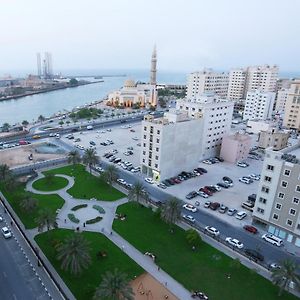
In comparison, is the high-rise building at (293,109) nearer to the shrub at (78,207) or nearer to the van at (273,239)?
the van at (273,239)

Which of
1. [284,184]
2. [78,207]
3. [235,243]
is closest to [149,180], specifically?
[78,207]

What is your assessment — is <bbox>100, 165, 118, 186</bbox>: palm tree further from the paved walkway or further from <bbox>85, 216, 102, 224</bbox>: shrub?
<bbox>85, 216, 102, 224</bbox>: shrub

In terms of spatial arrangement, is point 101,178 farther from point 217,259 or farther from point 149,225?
point 217,259

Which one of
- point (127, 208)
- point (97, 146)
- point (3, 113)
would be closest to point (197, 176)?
point (127, 208)

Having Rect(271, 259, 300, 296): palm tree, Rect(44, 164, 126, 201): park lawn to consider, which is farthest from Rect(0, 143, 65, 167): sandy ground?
Rect(271, 259, 300, 296): palm tree

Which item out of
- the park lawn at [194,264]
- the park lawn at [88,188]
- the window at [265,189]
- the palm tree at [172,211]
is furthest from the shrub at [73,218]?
the window at [265,189]

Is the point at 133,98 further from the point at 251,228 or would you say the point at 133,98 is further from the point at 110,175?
the point at 251,228
